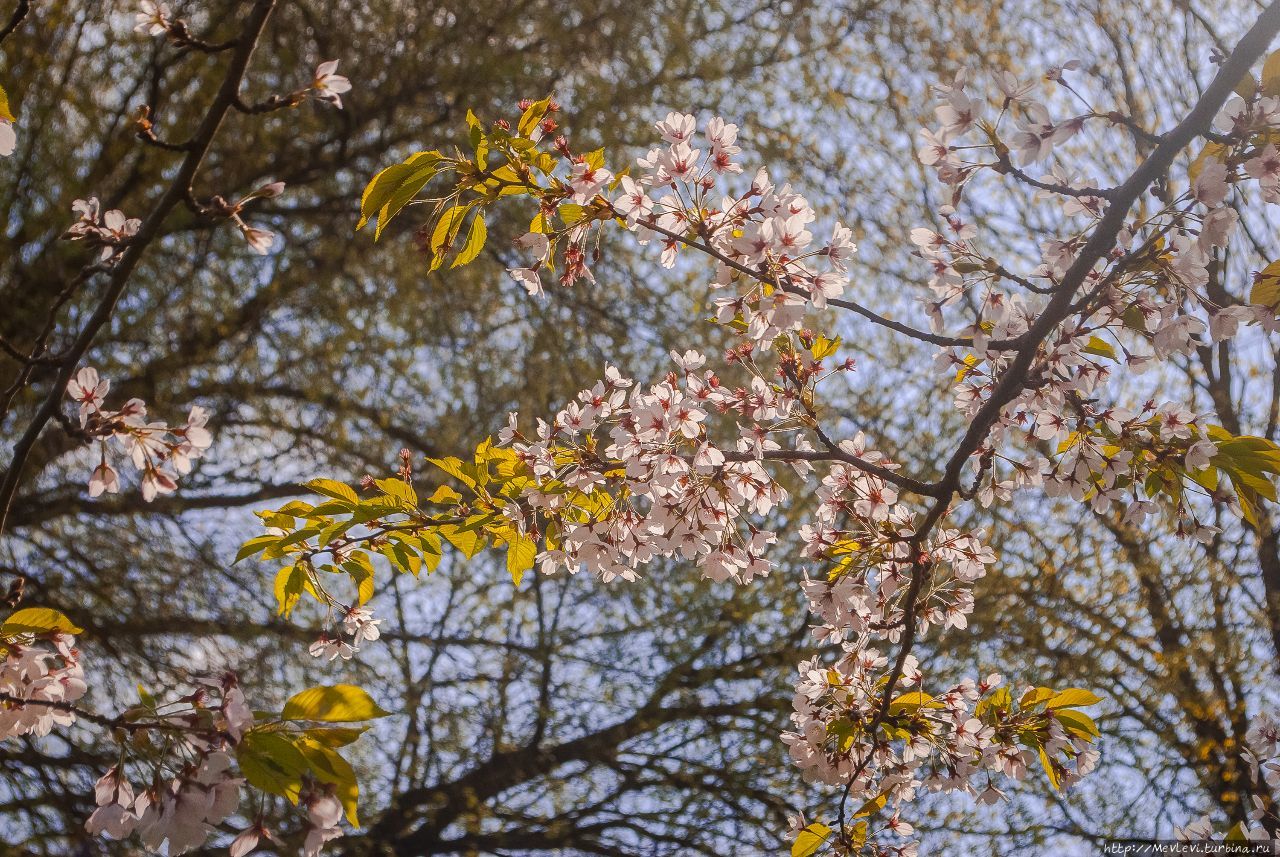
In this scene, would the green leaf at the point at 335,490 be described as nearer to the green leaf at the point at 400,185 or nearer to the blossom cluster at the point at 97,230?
the green leaf at the point at 400,185

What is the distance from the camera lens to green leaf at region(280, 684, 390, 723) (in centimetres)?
105

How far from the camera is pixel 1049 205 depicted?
5.20 metres

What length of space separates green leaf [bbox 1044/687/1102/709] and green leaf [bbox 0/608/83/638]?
152 centimetres

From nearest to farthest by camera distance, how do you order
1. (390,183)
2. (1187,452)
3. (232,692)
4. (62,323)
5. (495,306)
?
(232,692), (390,183), (1187,452), (62,323), (495,306)

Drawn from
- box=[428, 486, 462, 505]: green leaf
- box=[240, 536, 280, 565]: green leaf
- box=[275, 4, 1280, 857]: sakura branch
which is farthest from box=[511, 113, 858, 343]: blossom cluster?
box=[240, 536, 280, 565]: green leaf

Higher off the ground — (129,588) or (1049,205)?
(1049,205)

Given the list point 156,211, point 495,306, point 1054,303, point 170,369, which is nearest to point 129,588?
point 170,369

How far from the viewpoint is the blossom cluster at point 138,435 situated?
1.47m

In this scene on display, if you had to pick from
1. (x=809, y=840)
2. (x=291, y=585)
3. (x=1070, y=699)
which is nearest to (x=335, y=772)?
(x=291, y=585)

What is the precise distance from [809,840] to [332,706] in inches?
36.4

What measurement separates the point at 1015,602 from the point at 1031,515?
493 mm

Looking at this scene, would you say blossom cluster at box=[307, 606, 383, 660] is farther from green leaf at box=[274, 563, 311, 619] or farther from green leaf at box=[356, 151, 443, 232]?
green leaf at box=[356, 151, 443, 232]

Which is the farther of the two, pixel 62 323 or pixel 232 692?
pixel 62 323

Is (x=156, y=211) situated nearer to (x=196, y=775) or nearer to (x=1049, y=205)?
(x=196, y=775)
